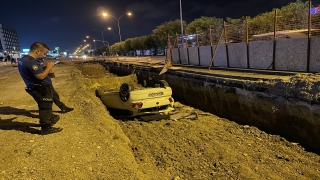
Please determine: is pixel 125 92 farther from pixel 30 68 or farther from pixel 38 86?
pixel 30 68

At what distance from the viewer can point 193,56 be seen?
53.0ft

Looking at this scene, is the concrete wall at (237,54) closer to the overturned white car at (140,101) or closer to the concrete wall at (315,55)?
the concrete wall at (315,55)

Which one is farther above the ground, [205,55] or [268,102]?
[205,55]

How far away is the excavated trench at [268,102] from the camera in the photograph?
5.64 metres

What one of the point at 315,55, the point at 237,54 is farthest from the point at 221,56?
the point at 315,55

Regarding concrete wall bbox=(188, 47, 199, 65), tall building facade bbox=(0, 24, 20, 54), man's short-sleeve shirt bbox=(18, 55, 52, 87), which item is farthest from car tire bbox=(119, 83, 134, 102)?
tall building facade bbox=(0, 24, 20, 54)

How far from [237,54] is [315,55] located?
162 inches

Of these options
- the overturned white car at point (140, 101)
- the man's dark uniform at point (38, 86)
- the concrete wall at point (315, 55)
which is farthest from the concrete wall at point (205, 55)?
the man's dark uniform at point (38, 86)

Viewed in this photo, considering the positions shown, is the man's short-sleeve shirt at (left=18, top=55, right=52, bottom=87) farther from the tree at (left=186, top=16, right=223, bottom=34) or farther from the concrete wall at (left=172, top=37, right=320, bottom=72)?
the tree at (left=186, top=16, right=223, bottom=34)

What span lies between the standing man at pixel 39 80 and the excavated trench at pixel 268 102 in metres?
5.55

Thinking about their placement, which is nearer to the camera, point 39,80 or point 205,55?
point 39,80

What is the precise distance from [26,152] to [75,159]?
915mm

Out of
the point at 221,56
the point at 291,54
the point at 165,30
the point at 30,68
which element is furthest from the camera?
the point at 165,30

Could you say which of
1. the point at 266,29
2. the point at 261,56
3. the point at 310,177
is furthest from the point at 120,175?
the point at 266,29
